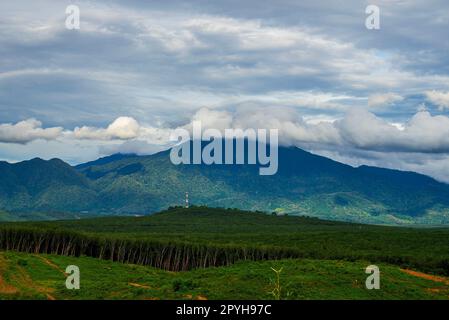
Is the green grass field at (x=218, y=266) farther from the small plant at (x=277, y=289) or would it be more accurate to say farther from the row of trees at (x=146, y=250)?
the small plant at (x=277, y=289)

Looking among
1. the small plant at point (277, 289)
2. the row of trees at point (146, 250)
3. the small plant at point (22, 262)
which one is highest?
the small plant at point (277, 289)

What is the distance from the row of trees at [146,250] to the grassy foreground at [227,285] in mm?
26041

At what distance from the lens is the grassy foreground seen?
61.4 m

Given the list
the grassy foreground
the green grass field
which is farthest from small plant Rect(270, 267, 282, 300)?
the green grass field

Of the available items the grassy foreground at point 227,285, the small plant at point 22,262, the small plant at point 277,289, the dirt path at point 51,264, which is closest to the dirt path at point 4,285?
the grassy foreground at point 227,285

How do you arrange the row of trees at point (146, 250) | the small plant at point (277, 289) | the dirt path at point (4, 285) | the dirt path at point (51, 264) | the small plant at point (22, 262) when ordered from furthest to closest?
1. the row of trees at point (146, 250)
2. the dirt path at point (51, 264)
3. the small plant at point (22, 262)
4. the dirt path at point (4, 285)
5. the small plant at point (277, 289)

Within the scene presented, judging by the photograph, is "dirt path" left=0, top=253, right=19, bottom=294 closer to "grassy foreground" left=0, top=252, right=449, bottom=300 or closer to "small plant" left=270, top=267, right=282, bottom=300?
"grassy foreground" left=0, top=252, right=449, bottom=300

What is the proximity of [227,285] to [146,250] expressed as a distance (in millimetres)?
69184

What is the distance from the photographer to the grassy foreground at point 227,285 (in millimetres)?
61406

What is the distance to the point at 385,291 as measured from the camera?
70125 mm
